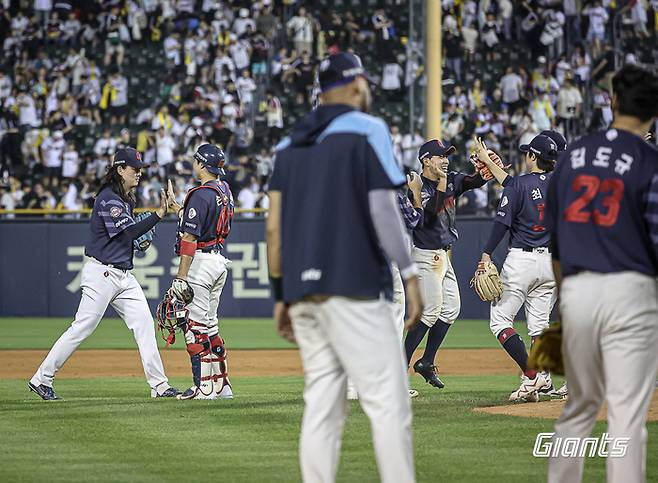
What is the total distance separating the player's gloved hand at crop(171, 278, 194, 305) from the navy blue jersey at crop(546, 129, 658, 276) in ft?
16.8

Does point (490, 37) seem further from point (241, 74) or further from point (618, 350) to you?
point (618, 350)

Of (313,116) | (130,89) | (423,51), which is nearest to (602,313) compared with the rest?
(313,116)

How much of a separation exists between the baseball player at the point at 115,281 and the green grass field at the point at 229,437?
31 cm

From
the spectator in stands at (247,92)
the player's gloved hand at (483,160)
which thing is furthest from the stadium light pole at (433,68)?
the player's gloved hand at (483,160)

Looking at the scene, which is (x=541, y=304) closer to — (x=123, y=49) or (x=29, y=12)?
(x=123, y=49)

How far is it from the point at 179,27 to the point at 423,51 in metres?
10.7

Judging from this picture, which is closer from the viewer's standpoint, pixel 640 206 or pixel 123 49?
pixel 640 206

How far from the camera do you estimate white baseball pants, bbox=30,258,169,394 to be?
33.1 ft

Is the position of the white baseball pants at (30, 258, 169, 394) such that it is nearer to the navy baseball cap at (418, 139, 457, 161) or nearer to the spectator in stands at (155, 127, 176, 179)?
the navy baseball cap at (418, 139, 457, 161)

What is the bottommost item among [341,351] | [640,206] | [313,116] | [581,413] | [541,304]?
[541,304]

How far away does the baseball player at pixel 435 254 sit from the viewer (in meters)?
10.0

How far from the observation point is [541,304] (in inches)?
396

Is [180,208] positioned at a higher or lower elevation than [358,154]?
lower

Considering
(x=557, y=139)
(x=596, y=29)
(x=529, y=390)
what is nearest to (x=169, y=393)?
(x=529, y=390)
